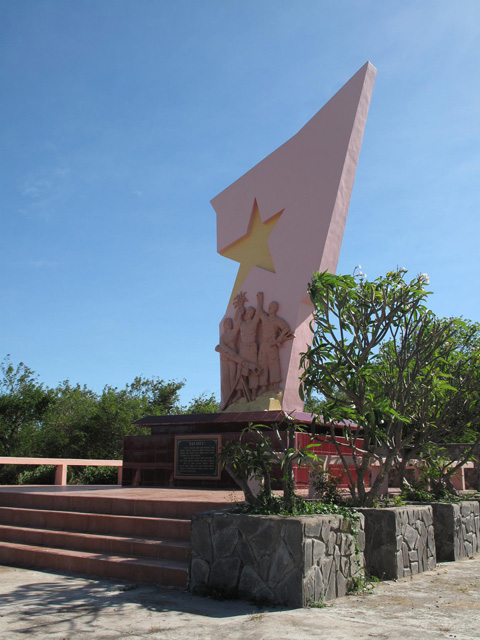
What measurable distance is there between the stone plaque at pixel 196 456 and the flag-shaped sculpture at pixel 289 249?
5.47 ft

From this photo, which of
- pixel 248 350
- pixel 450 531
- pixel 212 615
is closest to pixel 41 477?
pixel 248 350

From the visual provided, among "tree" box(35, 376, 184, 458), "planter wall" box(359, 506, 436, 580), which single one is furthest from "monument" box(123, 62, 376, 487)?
"tree" box(35, 376, 184, 458)

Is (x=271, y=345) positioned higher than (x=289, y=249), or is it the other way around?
(x=289, y=249)

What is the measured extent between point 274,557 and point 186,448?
6552 millimetres

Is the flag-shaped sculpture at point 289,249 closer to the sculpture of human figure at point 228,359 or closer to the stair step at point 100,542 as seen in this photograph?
the sculpture of human figure at point 228,359

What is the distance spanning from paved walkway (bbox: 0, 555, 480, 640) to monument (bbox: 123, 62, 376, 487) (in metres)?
5.87

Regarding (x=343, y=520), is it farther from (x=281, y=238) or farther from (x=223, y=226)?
(x=223, y=226)

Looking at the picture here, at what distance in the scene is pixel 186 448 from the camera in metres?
11.4

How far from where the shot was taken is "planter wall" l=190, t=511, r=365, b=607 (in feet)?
16.2

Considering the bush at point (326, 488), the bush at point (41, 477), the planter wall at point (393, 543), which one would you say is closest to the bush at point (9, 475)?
the bush at point (41, 477)

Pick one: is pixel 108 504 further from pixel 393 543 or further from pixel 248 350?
pixel 248 350

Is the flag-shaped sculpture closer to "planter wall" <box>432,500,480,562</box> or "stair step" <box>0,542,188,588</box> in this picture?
"planter wall" <box>432,500,480,562</box>

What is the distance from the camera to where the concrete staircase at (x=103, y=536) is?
20.1 feet

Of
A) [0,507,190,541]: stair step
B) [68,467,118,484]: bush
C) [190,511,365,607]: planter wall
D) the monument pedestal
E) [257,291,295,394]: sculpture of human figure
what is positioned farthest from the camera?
[68,467,118,484]: bush
